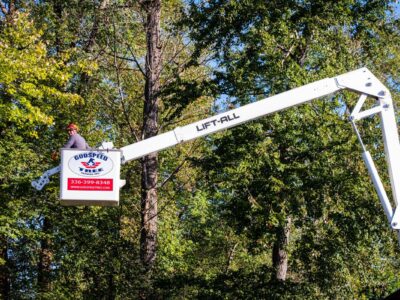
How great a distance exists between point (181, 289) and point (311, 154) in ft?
17.6

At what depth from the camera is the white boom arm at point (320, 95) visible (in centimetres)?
1087

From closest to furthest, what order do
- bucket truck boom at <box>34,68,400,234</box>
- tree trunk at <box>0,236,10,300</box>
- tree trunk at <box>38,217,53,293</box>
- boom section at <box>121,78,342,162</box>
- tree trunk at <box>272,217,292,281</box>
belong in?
boom section at <box>121,78,342,162</box>, bucket truck boom at <box>34,68,400,234</box>, tree trunk at <box>272,217,292,281</box>, tree trunk at <box>0,236,10,300</box>, tree trunk at <box>38,217,53,293</box>

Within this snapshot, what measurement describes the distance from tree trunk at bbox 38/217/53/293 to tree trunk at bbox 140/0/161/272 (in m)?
4.07

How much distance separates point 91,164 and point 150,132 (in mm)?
13083

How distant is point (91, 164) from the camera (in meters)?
9.80

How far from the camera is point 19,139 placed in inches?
916

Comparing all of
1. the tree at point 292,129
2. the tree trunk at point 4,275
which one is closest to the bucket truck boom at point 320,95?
the tree at point 292,129

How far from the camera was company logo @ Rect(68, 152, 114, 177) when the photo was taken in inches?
384

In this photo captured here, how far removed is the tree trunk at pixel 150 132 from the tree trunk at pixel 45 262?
4070 mm

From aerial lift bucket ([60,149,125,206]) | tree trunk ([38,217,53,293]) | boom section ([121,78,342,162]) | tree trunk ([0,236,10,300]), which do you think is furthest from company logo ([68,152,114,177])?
tree trunk ([0,236,10,300])

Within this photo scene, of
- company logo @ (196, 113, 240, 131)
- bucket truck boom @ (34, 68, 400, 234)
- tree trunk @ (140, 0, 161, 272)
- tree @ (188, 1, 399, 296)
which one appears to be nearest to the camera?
bucket truck boom @ (34, 68, 400, 234)

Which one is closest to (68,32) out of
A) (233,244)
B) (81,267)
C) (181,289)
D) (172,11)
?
(172,11)

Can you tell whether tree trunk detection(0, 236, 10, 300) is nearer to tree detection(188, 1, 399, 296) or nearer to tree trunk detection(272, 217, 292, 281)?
tree detection(188, 1, 399, 296)

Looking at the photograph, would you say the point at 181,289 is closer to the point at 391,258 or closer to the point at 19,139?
the point at 391,258
